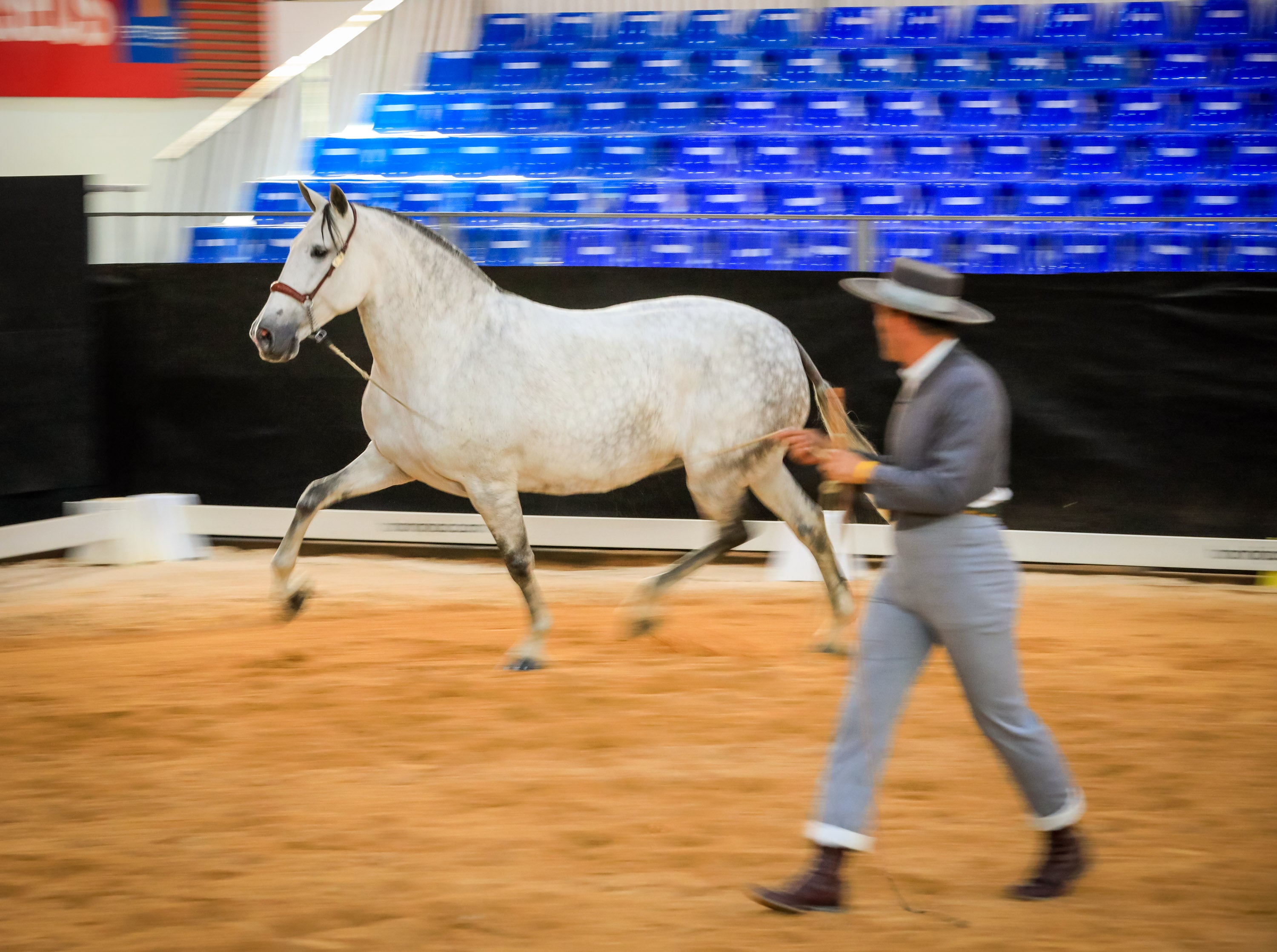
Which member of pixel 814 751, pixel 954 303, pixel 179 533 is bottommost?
pixel 179 533

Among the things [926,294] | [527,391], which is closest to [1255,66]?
[527,391]

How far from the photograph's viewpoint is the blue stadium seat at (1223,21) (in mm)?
14984

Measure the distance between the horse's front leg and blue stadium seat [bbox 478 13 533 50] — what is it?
39.0 ft

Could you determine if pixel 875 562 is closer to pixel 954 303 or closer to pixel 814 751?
pixel 814 751

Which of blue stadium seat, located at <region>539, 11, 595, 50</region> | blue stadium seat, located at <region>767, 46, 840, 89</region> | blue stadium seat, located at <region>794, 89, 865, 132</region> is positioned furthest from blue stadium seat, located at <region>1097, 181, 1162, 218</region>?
blue stadium seat, located at <region>539, 11, 595, 50</region>

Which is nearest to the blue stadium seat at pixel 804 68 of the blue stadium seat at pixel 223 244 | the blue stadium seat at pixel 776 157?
the blue stadium seat at pixel 776 157

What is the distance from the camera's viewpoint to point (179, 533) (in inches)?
393

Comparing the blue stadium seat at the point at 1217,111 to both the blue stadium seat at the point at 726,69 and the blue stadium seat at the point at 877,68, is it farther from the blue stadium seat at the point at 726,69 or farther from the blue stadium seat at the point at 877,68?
the blue stadium seat at the point at 726,69

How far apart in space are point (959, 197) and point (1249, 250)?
12.2 feet

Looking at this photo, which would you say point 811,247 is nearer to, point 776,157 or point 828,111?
point 776,157

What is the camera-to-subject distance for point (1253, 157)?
43.9 ft

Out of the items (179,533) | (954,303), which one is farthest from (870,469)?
(179,533)

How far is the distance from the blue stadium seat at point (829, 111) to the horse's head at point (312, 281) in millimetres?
9352

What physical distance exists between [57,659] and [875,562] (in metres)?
5.19
